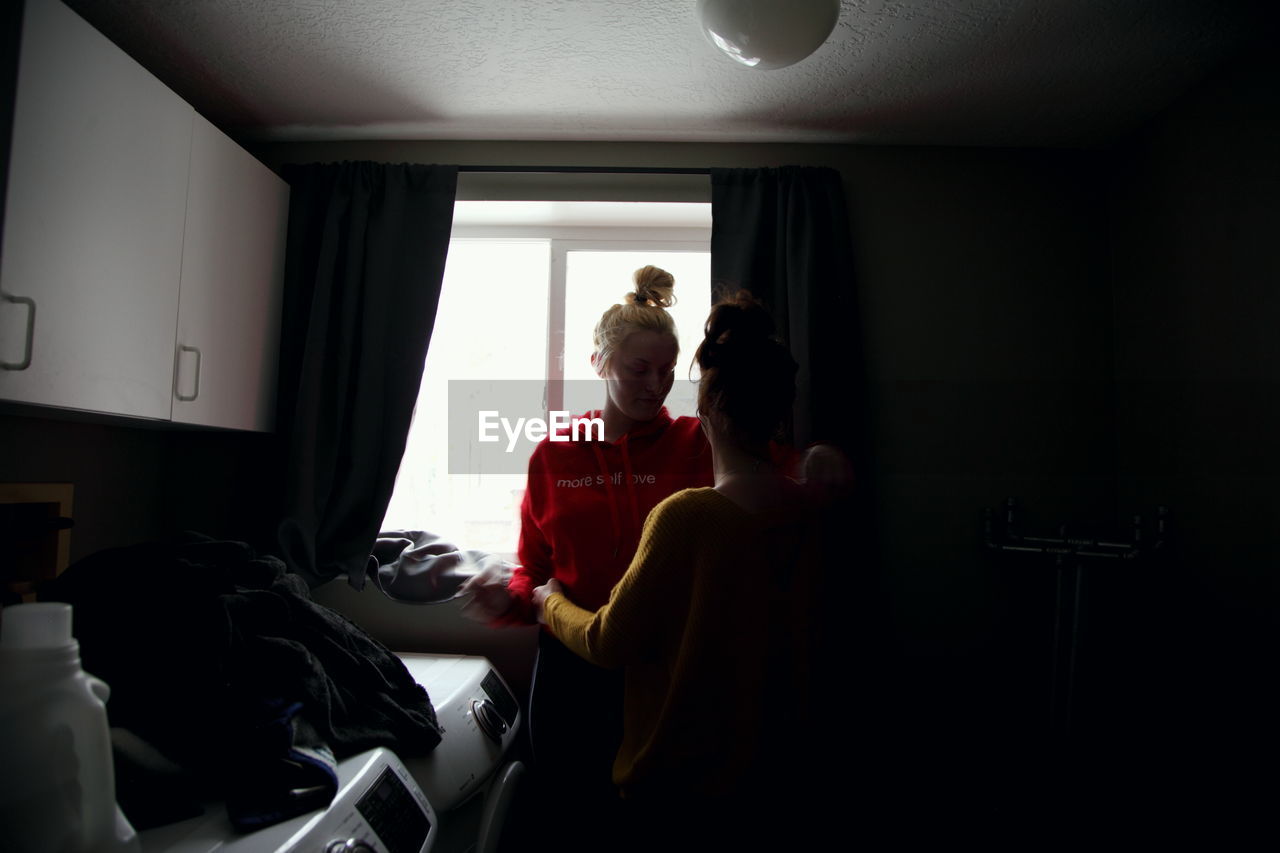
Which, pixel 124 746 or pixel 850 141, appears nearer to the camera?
pixel 124 746

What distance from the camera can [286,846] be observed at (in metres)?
0.82

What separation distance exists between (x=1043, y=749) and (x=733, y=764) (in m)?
1.34

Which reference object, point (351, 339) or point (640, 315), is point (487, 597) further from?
point (351, 339)

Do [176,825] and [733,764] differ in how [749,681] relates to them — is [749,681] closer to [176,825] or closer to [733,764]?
[733,764]

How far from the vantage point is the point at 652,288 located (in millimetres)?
1416

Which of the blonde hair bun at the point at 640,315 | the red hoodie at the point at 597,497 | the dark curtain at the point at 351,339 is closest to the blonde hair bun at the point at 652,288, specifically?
the blonde hair bun at the point at 640,315

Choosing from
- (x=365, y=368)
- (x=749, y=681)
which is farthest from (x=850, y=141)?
(x=749, y=681)

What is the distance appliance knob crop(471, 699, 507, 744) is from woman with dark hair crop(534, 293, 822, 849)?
1.99 feet

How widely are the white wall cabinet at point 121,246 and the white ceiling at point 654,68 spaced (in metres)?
0.23

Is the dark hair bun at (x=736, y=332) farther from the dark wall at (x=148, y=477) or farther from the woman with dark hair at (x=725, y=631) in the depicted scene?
the dark wall at (x=148, y=477)

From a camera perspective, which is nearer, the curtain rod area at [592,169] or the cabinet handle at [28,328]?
the cabinet handle at [28,328]

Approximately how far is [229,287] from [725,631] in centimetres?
151

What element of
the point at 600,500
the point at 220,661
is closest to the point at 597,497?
the point at 600,500

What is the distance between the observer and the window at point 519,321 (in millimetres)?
2156
